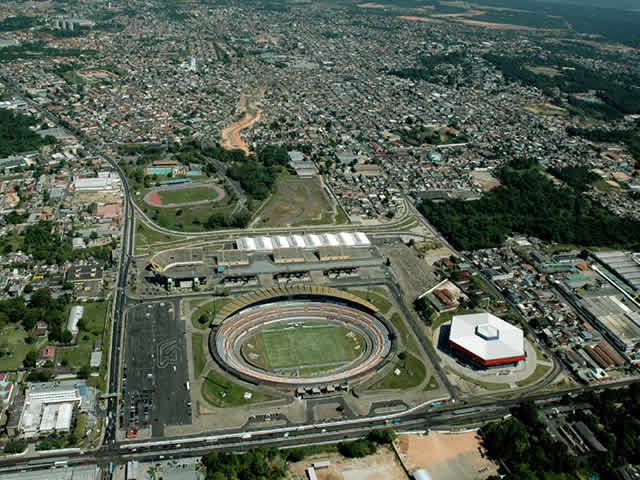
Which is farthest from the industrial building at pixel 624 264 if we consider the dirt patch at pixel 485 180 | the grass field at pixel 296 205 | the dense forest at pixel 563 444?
the grass field at pixel 296 205

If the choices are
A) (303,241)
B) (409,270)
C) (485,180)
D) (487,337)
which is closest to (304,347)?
(303,241)

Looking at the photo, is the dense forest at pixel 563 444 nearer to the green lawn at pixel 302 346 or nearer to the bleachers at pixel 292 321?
the bleachers at pixel 292 321

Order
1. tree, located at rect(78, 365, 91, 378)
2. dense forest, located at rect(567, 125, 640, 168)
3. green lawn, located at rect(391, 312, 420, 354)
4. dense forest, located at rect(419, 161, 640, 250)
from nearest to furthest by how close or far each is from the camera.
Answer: tree, located at rect(78, 365, 91, 378) → green lawn, located at rect(391, 312, 420, 354) → dense forest, located at rect(419, 161, 640, 250) → dense forest, located at rect(567, 125, 640, 168)

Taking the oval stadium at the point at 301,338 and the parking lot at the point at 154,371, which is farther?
the oval stadium at the point at 301,338

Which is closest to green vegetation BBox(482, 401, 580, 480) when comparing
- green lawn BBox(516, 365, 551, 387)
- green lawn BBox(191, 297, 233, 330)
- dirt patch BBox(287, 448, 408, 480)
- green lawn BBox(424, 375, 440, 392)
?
green lawn BBox(516, 365, 551, 387)

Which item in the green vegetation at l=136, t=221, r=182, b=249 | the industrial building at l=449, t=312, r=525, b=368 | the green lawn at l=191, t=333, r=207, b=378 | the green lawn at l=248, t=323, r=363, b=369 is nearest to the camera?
the green lawn at l=191, t=333, r=207, b=378

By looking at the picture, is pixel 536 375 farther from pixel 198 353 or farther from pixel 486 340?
pixel 198 353

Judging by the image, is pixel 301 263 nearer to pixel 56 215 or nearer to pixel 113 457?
pixel 113 457

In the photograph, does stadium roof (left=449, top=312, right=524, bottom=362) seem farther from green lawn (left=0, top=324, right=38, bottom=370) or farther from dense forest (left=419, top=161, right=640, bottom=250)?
green lawn (left=0, top=324, right=38, bottom=370)
